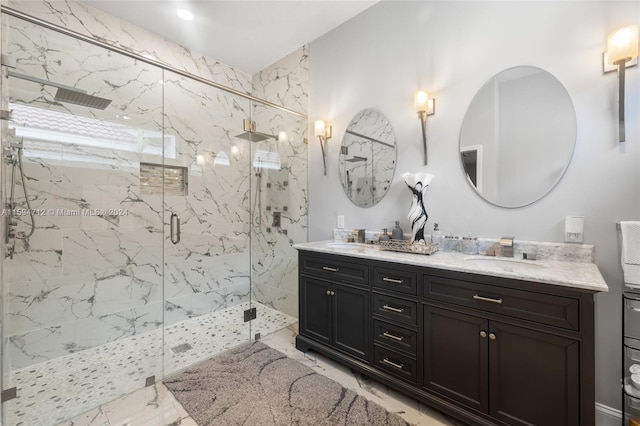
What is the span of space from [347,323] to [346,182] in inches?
53.5

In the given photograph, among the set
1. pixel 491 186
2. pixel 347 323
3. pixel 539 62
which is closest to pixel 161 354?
pixel 347 323

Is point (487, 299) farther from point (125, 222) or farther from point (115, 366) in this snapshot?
point (125, 222)

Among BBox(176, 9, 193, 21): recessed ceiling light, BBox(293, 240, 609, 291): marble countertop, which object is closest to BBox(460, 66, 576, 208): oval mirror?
BBox(293, 240, 609, 291): marble countertop

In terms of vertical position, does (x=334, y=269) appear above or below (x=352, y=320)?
above

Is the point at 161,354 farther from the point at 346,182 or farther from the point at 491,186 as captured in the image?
the point at 491,186

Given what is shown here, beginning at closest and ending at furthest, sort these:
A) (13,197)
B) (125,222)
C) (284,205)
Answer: (13,197), (125,222), (284,205)

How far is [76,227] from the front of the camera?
2.34m

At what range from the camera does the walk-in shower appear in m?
1.93

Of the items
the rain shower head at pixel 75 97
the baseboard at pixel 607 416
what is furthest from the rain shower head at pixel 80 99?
the baseboard at pixel 607 416

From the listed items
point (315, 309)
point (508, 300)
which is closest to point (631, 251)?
point (508, 300)

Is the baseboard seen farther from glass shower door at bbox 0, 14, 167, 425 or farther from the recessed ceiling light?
the recessed ceiling light

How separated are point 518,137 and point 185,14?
10.0 ft

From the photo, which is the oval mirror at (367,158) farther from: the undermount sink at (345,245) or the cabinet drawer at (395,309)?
the cabinet drawer at (395,309)

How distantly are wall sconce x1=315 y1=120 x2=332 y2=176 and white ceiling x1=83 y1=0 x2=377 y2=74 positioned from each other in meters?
0.98
